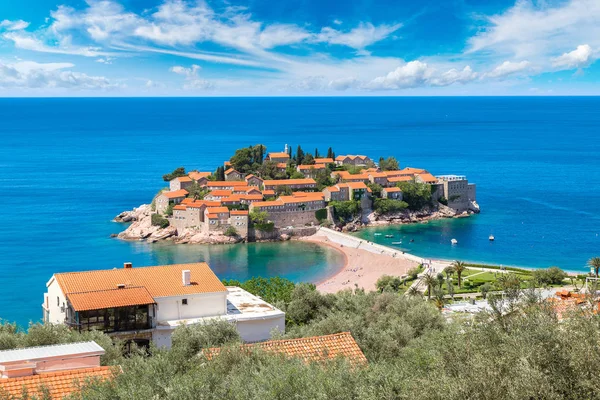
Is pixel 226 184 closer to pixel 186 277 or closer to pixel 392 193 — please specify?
pixel 392 193

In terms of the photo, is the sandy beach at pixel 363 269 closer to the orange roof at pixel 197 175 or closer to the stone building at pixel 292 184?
the stone building at pixel 292 184

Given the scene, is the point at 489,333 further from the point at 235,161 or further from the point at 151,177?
the point at 151,177

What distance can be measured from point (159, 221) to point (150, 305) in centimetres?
4710

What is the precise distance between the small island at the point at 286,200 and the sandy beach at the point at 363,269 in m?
8.61

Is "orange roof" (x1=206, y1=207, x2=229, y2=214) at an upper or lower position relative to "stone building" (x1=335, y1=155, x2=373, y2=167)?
lower

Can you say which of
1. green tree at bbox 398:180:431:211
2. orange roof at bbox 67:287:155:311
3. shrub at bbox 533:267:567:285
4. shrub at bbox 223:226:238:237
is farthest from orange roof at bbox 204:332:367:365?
green tree at bbox 398:180:431:211

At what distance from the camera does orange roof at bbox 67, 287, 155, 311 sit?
22.6 m

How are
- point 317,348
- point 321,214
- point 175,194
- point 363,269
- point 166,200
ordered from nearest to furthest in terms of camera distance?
point 317,348 → point 363,269 → point 321,214 → point 166,200 → point 175,194

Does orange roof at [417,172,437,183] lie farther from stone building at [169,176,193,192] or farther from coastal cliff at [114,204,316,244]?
stone building at [169,176,193,192]

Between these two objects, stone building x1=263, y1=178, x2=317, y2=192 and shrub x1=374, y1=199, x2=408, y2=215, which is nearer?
shrub x1=374, y1=199, x2=408, y2=215

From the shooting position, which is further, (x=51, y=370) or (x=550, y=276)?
(x=550, y=276)

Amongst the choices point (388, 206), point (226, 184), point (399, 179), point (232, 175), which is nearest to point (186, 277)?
point (226, 184)

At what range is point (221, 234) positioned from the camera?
67.0 metres

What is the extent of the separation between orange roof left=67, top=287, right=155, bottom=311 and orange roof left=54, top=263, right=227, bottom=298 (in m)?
0.62
